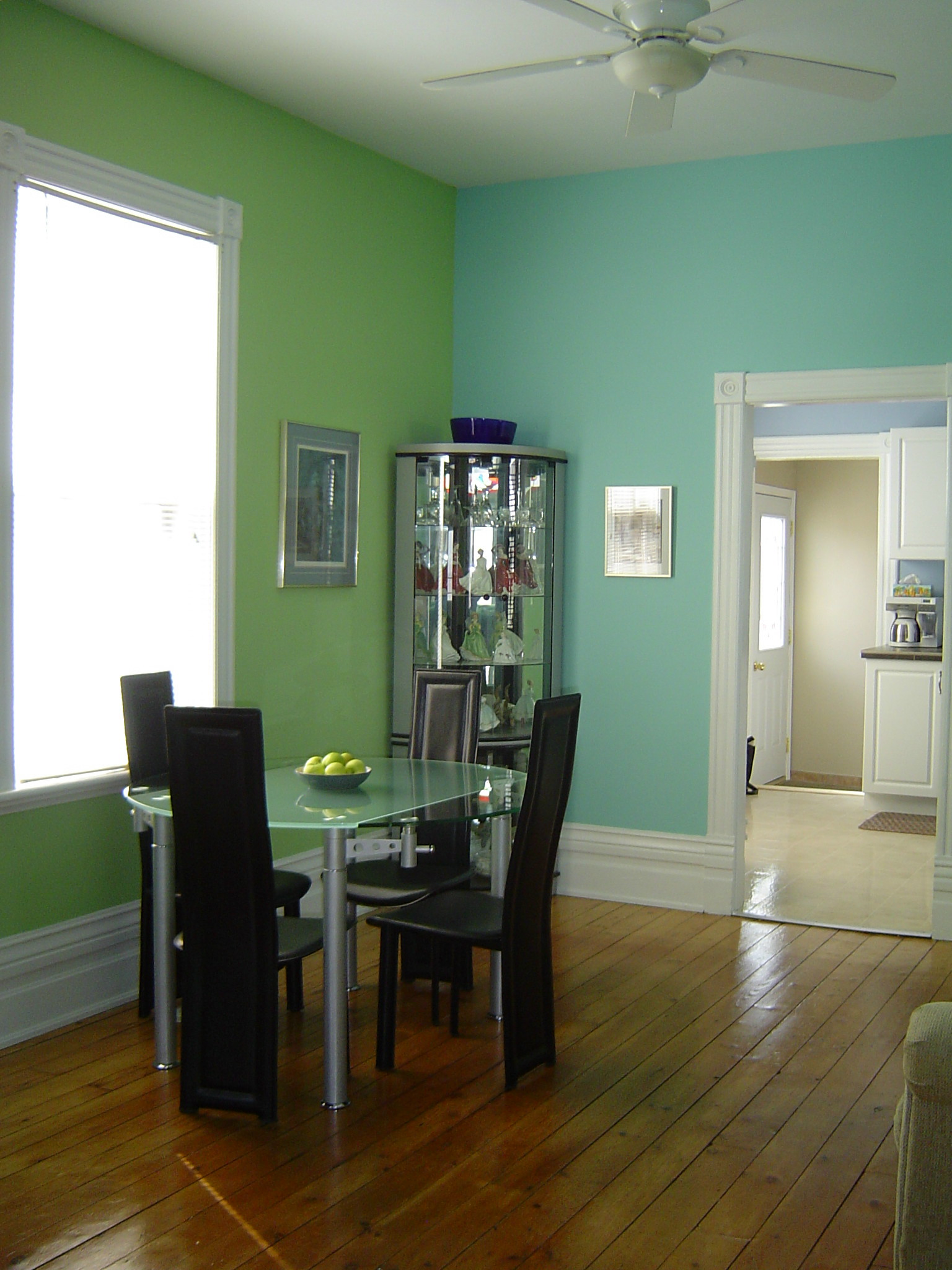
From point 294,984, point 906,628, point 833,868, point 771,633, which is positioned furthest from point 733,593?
point 771,633

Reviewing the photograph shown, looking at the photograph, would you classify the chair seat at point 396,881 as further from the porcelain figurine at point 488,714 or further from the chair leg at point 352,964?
the porcelain figurine at point 488,714

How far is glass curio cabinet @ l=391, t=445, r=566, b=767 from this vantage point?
5449 millimetres

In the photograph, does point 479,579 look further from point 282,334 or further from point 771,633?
point 771,633

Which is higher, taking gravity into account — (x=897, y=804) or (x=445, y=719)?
(x=445, y=719)

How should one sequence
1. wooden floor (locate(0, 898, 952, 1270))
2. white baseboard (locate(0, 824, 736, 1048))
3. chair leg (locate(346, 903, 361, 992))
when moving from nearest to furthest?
wooden floor (locate(0, 898, 952, 1270)) < white baseboard (locate(0, 824, 736, 1048)) < chair leg (locate(346, 903, 361, 992))

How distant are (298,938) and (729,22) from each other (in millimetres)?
3091

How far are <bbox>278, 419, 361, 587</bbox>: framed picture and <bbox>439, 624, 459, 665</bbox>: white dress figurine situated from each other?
1.50 feet

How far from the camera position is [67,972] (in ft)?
13.0

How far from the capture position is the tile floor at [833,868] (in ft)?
17.7

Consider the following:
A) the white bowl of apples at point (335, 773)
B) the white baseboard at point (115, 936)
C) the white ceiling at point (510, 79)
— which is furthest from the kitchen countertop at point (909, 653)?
the white bowl of apples at point (335, 773)

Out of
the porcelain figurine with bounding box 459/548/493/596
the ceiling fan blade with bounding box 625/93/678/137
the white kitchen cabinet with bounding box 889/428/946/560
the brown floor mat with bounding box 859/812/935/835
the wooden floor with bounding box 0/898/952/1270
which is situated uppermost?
the ceiling fan blade with bounding box 625/93/678/137

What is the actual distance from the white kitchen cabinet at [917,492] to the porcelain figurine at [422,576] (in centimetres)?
357

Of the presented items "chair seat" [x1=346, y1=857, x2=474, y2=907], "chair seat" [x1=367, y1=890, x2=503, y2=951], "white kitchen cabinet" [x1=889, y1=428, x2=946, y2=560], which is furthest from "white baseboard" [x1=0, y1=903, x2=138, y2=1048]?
"white kitchen cabinet" [x1=889, y1=428, x2=946, y2=560]

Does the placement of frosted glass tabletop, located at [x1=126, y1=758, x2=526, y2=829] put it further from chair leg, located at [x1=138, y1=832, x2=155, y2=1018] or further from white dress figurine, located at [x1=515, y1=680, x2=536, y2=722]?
white dress figurine, located at [x1=515, y1=680, x2=536, y2=722]
